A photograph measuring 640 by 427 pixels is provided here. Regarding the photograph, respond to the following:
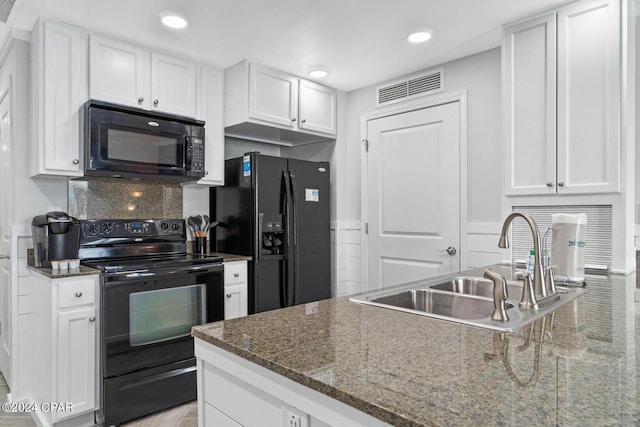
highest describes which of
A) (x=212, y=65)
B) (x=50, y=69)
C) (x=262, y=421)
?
(x=212, y=65)

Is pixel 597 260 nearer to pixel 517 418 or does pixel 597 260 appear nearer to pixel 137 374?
pixel 517 418

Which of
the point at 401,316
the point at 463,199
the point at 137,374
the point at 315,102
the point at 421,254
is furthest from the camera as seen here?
the point at 315,102

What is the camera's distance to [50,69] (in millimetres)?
2350

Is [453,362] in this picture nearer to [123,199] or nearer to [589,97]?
[589,97]

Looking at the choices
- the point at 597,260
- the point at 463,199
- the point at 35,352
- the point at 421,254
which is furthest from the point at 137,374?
the point at 597,260

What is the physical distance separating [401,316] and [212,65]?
2562 millimetres

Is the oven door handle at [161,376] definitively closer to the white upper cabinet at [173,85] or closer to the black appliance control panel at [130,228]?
the black appliance control panel at [130,228]

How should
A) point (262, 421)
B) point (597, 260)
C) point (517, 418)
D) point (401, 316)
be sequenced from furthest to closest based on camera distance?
point (597, 260)
point (401, 316)
point (262, 421)
point (517, 418)

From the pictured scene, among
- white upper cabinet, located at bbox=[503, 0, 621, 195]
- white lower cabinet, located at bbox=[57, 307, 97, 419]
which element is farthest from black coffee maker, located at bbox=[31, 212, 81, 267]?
white upper cabinet, located at bbox=[503, 0, 621, 195]

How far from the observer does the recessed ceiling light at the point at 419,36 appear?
8.33 ft

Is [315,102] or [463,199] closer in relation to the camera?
[463,199]

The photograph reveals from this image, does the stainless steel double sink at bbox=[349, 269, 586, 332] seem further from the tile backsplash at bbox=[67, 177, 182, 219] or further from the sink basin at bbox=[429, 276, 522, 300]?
the tile backsplash at bbox=[67, 177, 182, 219]

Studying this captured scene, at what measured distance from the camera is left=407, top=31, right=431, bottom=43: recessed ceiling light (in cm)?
254

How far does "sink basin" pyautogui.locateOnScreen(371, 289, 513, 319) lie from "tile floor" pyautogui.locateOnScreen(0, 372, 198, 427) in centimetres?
151
